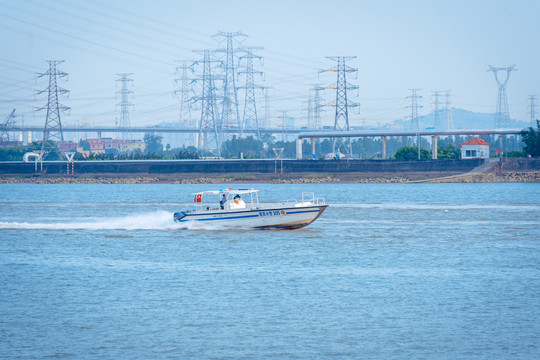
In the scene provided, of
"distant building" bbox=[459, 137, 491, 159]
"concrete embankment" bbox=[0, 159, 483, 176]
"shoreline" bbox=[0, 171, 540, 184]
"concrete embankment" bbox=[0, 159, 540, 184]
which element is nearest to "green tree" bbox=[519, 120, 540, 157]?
"concrete embankment" bbox=[0, 159, 540, 184]

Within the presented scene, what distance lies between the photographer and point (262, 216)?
46.7m

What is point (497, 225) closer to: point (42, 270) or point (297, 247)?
point (297, 247)

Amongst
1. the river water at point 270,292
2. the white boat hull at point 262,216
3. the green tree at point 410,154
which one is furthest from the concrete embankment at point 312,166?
the white boat hull at point 262,216

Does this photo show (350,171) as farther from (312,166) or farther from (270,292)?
(270,292)

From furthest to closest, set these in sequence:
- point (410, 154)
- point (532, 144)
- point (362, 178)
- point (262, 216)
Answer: point (410, 154), point (532, 144), point (362, 178), point (262, 216)

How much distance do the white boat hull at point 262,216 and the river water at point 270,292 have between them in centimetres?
89

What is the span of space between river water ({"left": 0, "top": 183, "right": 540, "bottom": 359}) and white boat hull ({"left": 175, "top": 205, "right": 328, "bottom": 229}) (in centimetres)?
89

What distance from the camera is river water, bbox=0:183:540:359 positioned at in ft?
70.0

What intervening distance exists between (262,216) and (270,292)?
17.9 metres

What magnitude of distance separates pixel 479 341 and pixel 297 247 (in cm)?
2104

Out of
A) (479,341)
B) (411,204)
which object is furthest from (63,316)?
(411,204)

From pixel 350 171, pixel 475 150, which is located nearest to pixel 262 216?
pixel 350 171

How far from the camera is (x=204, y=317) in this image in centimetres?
2467

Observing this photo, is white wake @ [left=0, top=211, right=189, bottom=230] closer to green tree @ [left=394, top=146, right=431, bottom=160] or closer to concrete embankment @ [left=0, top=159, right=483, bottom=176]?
concrete embankment @ [left=0, top=159, right=483, bottom=176]
